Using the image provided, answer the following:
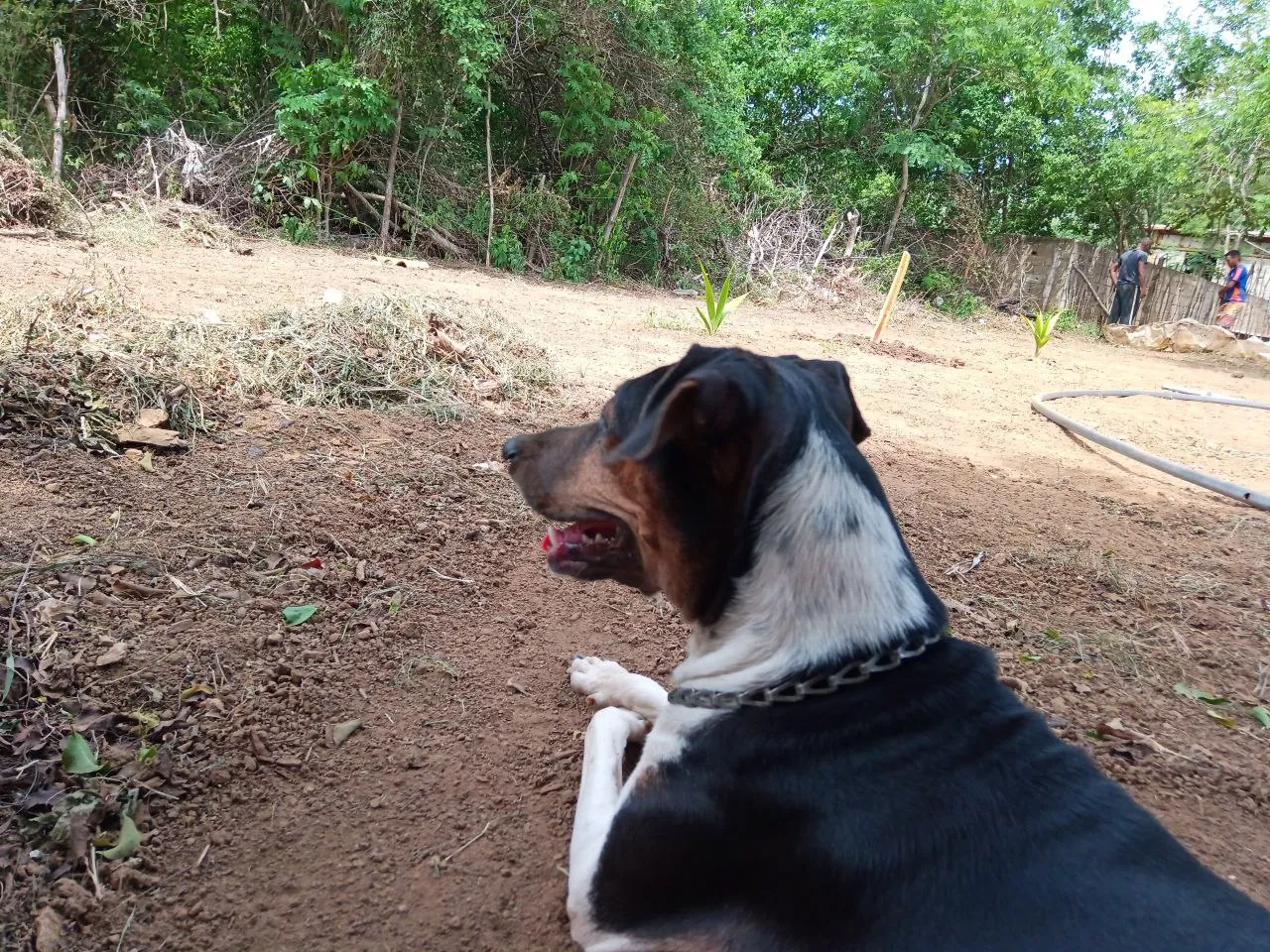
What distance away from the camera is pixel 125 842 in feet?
7.40

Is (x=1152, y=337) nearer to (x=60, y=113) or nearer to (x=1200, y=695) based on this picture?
(x=1200, y=695)

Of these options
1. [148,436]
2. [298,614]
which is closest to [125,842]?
[298,614]

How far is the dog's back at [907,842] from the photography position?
1578 mm

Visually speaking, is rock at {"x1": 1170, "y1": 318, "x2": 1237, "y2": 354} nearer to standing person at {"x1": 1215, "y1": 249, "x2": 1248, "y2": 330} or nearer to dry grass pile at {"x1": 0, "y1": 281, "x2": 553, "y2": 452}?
standing person at {"x1": 1215, "y1": 249, "x2": 1248, "y2": 330}

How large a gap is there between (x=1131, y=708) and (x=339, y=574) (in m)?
3.48

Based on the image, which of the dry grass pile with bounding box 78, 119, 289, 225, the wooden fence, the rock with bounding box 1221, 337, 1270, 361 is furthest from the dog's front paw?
the wooden fence

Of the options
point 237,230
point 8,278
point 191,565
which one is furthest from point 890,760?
point 237,230

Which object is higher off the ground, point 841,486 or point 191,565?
point 841,486

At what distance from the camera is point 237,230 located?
524 inches

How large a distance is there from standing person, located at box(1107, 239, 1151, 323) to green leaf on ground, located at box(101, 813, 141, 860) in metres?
24.1

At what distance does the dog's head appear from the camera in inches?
78.6

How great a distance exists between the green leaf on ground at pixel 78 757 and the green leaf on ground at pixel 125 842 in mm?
200

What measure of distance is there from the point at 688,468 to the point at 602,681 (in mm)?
1347

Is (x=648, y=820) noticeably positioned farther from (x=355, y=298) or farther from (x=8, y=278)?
(x=8, y=278)
